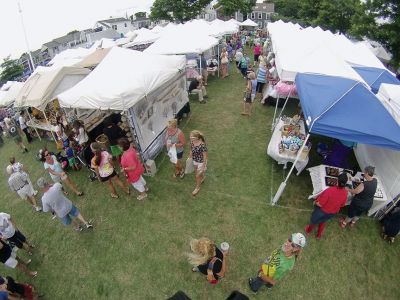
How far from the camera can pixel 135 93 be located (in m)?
6.10

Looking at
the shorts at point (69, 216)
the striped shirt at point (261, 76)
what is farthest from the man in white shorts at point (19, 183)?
the striped shirt at point (261, 76)

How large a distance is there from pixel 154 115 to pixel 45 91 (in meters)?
4.30

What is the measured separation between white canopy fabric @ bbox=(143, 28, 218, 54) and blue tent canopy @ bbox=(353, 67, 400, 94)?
688 centimetres

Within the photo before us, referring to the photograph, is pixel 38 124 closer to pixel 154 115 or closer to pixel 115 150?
pixel 115 150

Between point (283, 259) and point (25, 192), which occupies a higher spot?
point (283, 259)

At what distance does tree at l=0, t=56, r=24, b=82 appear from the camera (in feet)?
153

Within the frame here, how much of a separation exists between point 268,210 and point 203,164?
194 centimetres

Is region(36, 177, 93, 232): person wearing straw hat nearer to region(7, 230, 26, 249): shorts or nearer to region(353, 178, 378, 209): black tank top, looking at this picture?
region(7, 230, 26, 249): shorts

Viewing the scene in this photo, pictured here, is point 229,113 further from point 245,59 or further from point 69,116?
point 69,116

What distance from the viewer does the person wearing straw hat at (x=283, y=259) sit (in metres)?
3.27

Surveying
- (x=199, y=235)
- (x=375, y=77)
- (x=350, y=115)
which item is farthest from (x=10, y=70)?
(x=350, y=115)

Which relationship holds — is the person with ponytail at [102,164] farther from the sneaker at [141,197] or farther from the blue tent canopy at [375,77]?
the blue tent canopy at [375,77]

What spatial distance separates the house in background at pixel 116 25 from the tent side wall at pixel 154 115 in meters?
67.8

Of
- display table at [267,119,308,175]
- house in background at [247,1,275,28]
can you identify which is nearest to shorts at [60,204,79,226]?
display table at [267,119,308,175]
